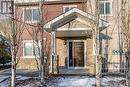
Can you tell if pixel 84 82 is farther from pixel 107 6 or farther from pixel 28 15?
pixel 28 15

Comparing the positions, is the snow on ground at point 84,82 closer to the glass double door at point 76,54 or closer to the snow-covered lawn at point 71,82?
the snow-covered lawn at point 71,82

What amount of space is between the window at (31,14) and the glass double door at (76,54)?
4251 mm

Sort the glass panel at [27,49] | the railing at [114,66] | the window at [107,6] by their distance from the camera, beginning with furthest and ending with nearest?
the glass panel at [27,49] < the window at [107,6] < the railing at [114,66]

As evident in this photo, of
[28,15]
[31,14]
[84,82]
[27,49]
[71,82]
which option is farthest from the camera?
[27,49]

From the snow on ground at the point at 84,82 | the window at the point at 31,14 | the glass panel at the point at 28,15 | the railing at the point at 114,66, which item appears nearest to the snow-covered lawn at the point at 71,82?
the snow on ground at the point at 84,82

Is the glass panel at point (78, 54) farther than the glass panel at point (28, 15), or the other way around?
the glass panel at point (28, 15)

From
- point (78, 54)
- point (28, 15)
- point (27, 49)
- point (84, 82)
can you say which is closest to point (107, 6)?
point (78, 54)

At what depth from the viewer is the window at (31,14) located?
2891 cm

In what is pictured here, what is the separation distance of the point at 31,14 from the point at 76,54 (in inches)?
232

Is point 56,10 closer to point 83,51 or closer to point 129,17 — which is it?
point 83,51

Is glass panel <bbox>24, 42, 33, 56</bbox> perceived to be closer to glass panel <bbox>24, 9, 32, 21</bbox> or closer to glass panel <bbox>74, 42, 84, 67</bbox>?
glass panel <bbox>24, 9, 32, 21</bbox>

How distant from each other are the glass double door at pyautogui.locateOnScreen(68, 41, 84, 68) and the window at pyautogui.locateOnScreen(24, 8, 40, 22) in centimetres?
425

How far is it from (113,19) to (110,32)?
1.12 metres

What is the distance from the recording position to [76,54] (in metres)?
28.1
